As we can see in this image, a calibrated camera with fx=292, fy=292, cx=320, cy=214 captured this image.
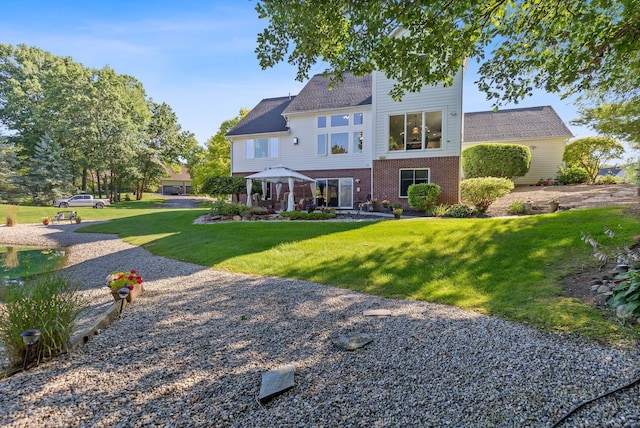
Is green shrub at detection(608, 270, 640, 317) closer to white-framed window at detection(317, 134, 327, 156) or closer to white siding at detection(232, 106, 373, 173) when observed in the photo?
white siding at detection(232, 106, 373, 173)

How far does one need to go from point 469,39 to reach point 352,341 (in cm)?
565

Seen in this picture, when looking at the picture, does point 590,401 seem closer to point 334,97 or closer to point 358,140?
point 358,140

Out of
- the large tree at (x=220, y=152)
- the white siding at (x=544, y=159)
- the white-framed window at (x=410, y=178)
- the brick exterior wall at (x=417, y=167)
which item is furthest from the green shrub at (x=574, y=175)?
the large tree at (x=220, y=152)

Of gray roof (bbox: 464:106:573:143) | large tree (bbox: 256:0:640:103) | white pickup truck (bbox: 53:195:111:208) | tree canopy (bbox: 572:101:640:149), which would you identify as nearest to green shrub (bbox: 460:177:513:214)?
tree canopy (bbox: 572:101:640:149)

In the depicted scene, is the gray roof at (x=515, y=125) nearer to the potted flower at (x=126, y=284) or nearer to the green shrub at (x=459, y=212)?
the green shrub at (x=459, y=212)

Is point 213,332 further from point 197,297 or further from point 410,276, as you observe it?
point 410,276

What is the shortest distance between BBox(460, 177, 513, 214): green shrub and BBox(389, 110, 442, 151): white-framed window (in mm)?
3332

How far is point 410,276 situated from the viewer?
5871mm

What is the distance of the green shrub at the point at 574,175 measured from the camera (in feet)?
59.0

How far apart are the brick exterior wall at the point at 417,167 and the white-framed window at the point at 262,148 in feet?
23.5

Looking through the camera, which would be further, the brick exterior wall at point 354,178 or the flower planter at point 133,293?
→ the brick exterior wall at point 354,178

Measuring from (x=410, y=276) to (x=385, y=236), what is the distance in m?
3.07

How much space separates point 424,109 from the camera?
14695mm

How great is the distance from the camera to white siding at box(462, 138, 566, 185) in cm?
1992
